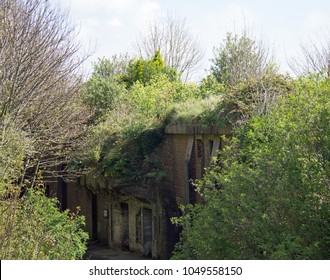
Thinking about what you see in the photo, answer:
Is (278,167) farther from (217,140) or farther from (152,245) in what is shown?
(152,245)

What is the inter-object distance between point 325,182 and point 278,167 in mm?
977

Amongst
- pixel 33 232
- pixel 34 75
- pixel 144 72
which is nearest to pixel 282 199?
pixel 33 232

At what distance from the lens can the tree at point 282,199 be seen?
10.8 m

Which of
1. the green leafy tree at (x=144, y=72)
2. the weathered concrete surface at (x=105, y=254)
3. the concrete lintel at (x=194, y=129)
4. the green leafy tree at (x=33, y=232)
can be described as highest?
the green leafy tree at (x=144, y=72)

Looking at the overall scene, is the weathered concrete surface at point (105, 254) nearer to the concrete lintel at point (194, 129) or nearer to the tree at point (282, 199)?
the concrete lintel at point (194, 129)

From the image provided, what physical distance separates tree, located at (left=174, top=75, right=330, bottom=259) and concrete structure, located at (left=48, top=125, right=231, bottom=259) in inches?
343

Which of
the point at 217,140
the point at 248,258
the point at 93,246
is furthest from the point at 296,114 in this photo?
the point at 93,246

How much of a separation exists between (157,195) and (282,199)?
1340 centimetres

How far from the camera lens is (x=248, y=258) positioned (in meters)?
11.3

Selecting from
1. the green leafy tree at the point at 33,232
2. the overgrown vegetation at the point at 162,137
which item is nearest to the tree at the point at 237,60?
the overgrown vegetation at the point at 162,137

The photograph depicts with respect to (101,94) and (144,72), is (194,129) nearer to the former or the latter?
(101,94)

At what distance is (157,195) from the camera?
24250 millimetres

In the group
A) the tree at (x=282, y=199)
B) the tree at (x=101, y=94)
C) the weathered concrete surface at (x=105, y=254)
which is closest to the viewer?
the tree at (x=282, y=199)

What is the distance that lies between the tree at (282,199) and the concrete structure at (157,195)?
28.6 ft
